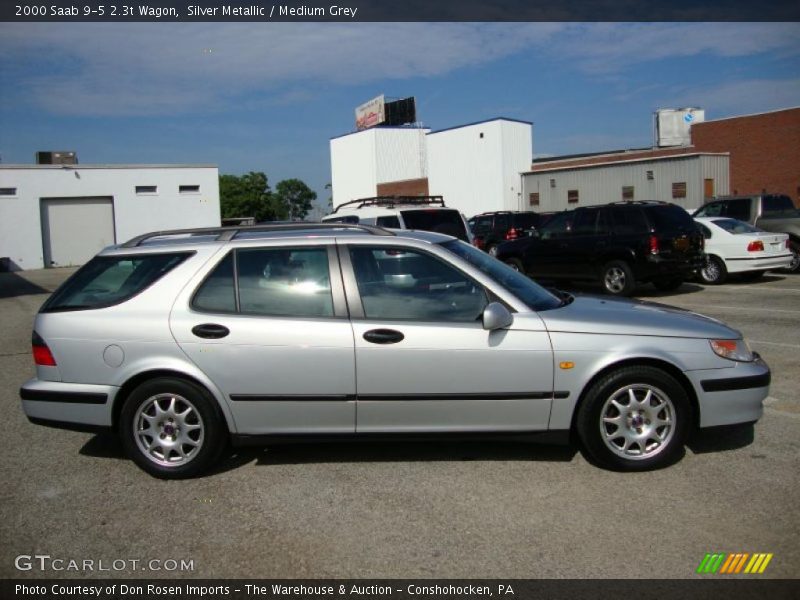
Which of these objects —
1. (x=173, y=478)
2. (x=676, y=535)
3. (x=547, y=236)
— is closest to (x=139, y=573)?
(x=173, y=478)

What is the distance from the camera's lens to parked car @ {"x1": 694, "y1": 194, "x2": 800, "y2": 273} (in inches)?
663

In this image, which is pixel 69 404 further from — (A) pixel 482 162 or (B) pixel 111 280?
(A) pixel 482 162

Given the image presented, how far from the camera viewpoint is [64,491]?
4.70 metres

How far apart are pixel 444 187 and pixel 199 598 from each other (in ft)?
173

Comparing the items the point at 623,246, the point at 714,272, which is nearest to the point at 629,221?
the point at 623,246

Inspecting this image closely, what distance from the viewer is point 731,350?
4.71m

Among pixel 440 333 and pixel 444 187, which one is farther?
pixel 444 187

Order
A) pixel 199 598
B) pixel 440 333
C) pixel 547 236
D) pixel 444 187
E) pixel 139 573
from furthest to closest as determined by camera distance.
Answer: pixel 444 187 < pixel 547 236 < pixel 440 333 < pixel 139 573 < pixel 199 598

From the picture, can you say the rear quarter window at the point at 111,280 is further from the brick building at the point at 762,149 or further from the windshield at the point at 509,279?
the brick building at the point at 762,149

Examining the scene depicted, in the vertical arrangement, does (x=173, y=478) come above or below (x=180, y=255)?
below

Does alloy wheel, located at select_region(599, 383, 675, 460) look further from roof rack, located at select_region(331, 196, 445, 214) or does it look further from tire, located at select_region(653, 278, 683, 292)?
tire, located at select_region(653, 278, 683, 292)

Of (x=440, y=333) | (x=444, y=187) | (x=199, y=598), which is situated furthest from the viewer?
(x=444, y=187)

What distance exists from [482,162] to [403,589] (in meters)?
49.5

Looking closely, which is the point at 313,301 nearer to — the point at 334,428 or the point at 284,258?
the point at 284,258
